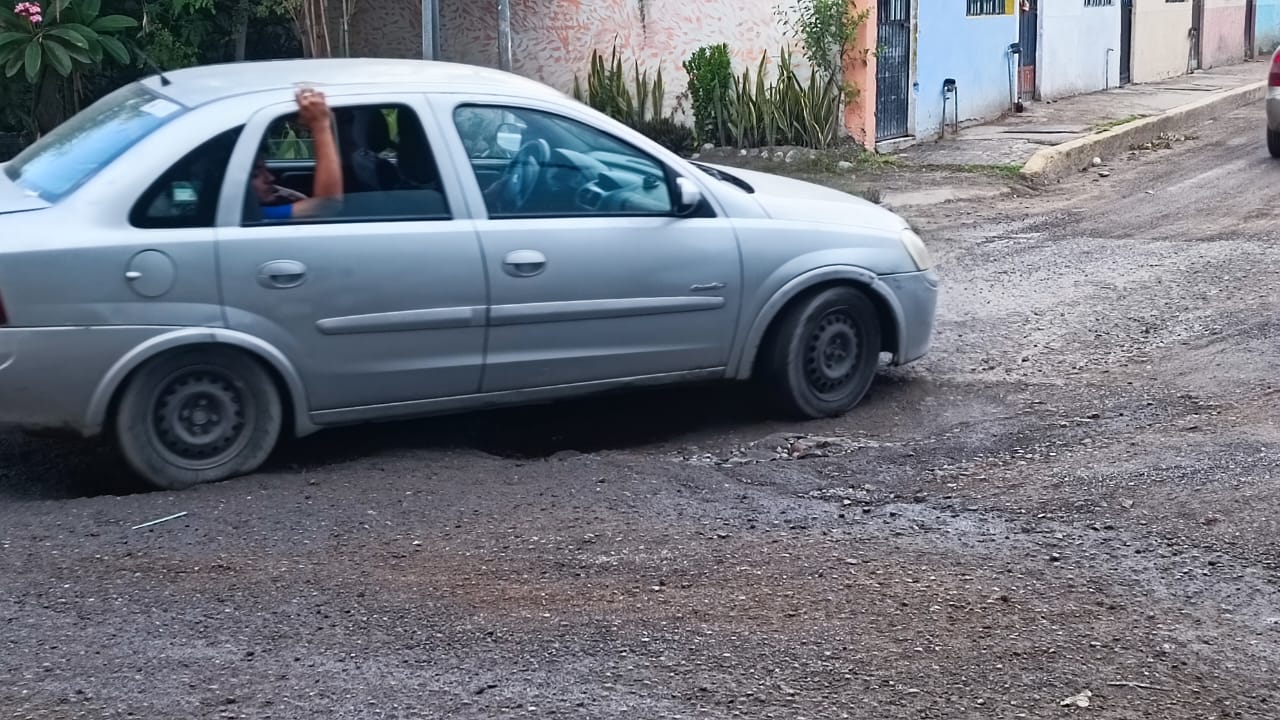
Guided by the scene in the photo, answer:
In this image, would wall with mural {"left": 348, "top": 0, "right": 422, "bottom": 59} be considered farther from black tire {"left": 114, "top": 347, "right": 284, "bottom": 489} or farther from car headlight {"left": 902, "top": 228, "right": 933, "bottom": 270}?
black tire {"left": 114, "top": 347, "right": 284, "bottom": 489}

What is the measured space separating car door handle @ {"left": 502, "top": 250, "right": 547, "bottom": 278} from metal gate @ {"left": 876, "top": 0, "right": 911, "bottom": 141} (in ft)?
34.2

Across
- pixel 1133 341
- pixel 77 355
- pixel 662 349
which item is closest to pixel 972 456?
pixel 662 349

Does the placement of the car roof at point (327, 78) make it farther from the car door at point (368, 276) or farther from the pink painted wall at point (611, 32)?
the pink painted wall at point (611, 32)

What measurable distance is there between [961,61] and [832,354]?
11.8 meters

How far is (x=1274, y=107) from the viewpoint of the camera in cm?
1467

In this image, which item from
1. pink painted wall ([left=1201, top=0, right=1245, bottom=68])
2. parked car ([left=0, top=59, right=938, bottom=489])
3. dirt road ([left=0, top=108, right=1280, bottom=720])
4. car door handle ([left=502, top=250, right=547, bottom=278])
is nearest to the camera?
dirt road ([left=0, top=108, right=1280, bottom=720])

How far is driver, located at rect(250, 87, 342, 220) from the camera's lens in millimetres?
5492

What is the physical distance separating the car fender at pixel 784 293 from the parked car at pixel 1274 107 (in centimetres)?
990

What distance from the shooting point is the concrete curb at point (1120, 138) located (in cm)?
1467

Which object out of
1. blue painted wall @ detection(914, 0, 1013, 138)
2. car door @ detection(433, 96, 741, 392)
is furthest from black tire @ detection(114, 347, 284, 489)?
blue painted wall @ detection(914, 0, 1013, 138)

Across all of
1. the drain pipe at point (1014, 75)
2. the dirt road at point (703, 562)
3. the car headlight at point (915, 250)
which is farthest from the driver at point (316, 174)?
the drain pipe at point (1014, 75)

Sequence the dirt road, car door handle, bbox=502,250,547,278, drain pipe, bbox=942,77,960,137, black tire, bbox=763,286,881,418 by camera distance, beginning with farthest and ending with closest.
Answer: drain pipe, bbox=942,77,960,137
black tire, bbox=763,286,881,418
car door handle, bbox=502,250,547,278
the dirt road

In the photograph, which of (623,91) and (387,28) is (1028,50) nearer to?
(623,91)

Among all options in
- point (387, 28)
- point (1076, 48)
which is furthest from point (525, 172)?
point (1076, 48)
